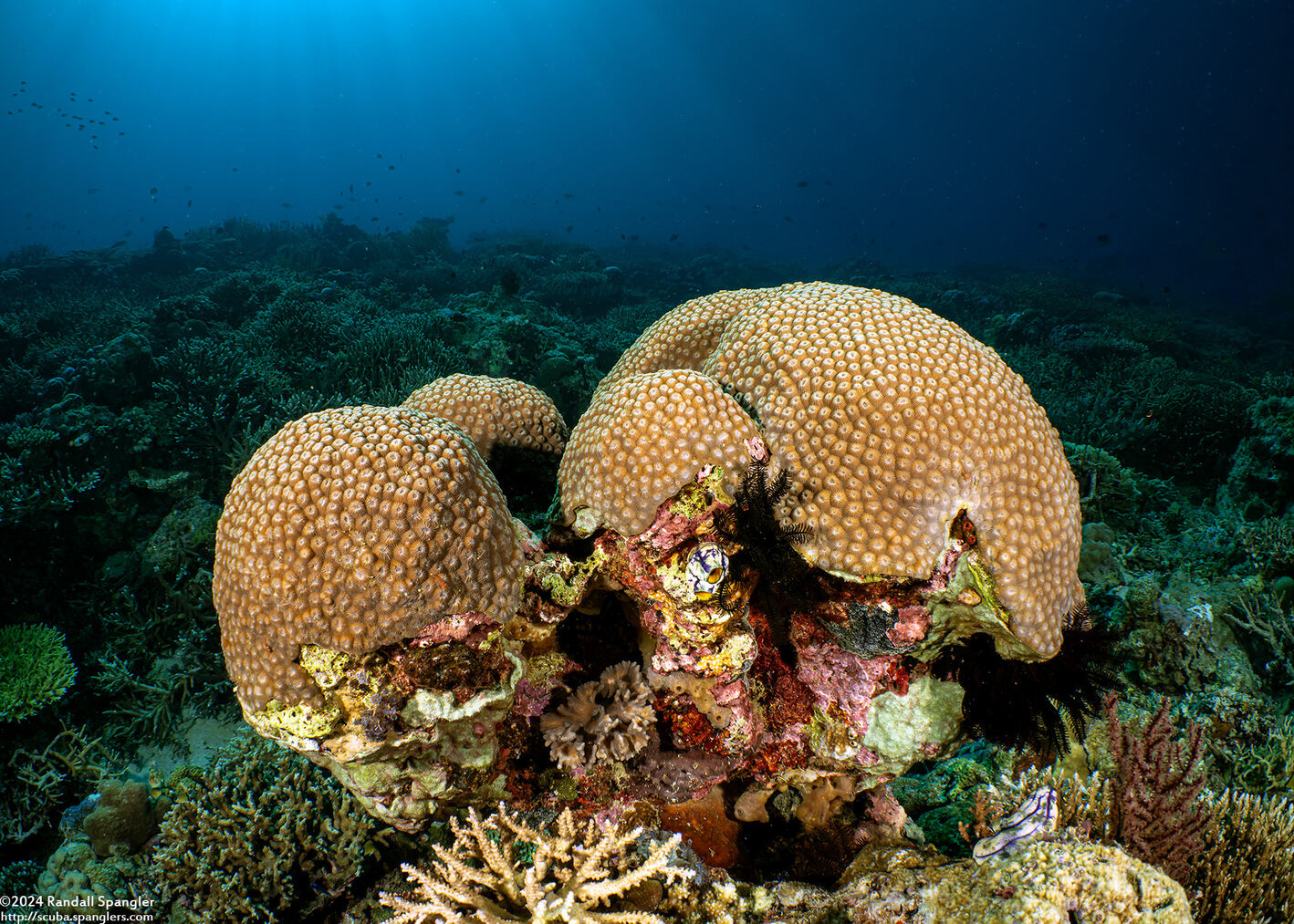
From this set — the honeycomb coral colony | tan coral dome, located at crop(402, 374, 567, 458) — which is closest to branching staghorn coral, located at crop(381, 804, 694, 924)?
the honeycomb coral colony

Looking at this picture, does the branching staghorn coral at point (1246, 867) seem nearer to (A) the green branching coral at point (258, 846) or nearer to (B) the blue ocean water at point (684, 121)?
(A) the green branching coral at point (258, 846)

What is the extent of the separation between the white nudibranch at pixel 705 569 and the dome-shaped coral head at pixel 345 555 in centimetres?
81

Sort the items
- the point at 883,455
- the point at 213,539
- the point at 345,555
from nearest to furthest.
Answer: the point at 345,555 → the point at 883,455 → the point at 213,539

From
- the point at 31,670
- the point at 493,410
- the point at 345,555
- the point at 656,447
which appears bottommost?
the point at 31,670

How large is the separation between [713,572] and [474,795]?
1.65m

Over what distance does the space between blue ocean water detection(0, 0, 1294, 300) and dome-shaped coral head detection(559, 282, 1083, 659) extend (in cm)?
6499

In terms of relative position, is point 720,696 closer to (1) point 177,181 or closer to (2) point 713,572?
(2) point 713,572

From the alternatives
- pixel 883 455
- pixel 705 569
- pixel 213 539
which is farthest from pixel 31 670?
pixel 883 455

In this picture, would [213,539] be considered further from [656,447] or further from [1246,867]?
[1246,867]

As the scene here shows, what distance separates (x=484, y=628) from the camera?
7.83ft

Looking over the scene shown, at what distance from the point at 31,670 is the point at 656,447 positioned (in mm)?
5765

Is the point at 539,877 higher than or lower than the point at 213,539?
higher

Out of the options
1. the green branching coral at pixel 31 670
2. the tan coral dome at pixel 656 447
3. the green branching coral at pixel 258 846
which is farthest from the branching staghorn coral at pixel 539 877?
the green branching coral at pixel 31 670

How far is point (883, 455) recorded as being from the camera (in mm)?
2264
